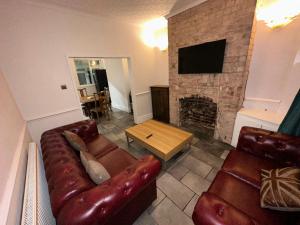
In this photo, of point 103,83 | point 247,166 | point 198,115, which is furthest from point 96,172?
point 103,83

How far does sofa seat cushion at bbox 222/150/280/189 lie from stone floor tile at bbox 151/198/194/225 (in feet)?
2.39

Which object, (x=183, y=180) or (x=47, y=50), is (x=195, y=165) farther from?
(x=47, y=50)

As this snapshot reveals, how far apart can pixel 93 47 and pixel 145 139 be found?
2334 mm

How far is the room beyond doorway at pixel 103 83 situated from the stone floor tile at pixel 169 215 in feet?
11.1

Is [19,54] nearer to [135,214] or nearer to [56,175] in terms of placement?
[56,175]

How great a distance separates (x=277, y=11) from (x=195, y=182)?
273cm

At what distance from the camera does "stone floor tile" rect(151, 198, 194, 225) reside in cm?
141

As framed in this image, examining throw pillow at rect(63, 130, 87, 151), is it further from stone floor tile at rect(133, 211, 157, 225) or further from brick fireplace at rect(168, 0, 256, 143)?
brick fireplace at rect(168, 0, 256, 143)

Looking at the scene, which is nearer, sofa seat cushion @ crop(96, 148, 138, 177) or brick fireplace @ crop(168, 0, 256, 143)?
sofa seat cushion @ crop(96, 148, 138, 177)

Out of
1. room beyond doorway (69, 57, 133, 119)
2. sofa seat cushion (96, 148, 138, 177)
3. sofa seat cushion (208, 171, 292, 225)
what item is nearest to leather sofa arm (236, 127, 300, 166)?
sofa seat cushion (208, 171, 292, 225)

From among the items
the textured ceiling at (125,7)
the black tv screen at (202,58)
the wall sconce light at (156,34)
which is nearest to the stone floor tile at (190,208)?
the black tv screen at (202,58)

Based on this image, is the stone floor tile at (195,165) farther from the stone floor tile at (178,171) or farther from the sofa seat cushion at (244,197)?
the sofa seat cushion at (244,197)

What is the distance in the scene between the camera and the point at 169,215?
1481 mm

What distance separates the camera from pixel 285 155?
1.42 meters
